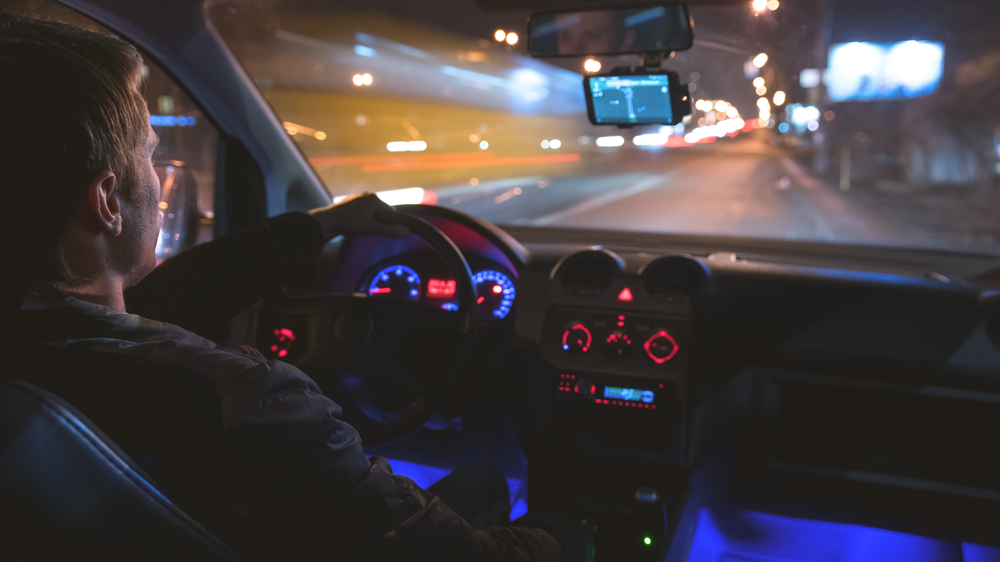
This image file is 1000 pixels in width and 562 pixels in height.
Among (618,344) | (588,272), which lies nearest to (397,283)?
(588,272)

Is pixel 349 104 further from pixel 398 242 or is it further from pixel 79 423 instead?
pixel 79 423

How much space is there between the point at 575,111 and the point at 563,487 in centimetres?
182

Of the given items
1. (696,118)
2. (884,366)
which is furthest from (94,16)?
(884,366)

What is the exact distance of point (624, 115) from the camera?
298cm

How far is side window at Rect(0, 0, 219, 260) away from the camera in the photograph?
314cm

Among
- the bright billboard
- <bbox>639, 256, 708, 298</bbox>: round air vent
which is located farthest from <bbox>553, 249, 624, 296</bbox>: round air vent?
the bright billboard

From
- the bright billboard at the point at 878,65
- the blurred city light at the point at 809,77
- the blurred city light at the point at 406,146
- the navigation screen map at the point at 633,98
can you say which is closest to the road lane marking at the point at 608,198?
the blurred city light at the point at 406,146

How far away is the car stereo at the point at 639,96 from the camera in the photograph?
2.82 m

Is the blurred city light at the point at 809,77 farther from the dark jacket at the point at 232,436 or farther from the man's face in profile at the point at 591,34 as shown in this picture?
the dark jacket at the point at 232,436

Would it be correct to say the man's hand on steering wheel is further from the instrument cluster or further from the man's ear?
the man's ear

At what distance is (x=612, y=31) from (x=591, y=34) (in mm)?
96

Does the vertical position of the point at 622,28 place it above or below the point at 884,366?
above

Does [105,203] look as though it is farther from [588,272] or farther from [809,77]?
[809,77]

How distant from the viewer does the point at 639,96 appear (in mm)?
2883
